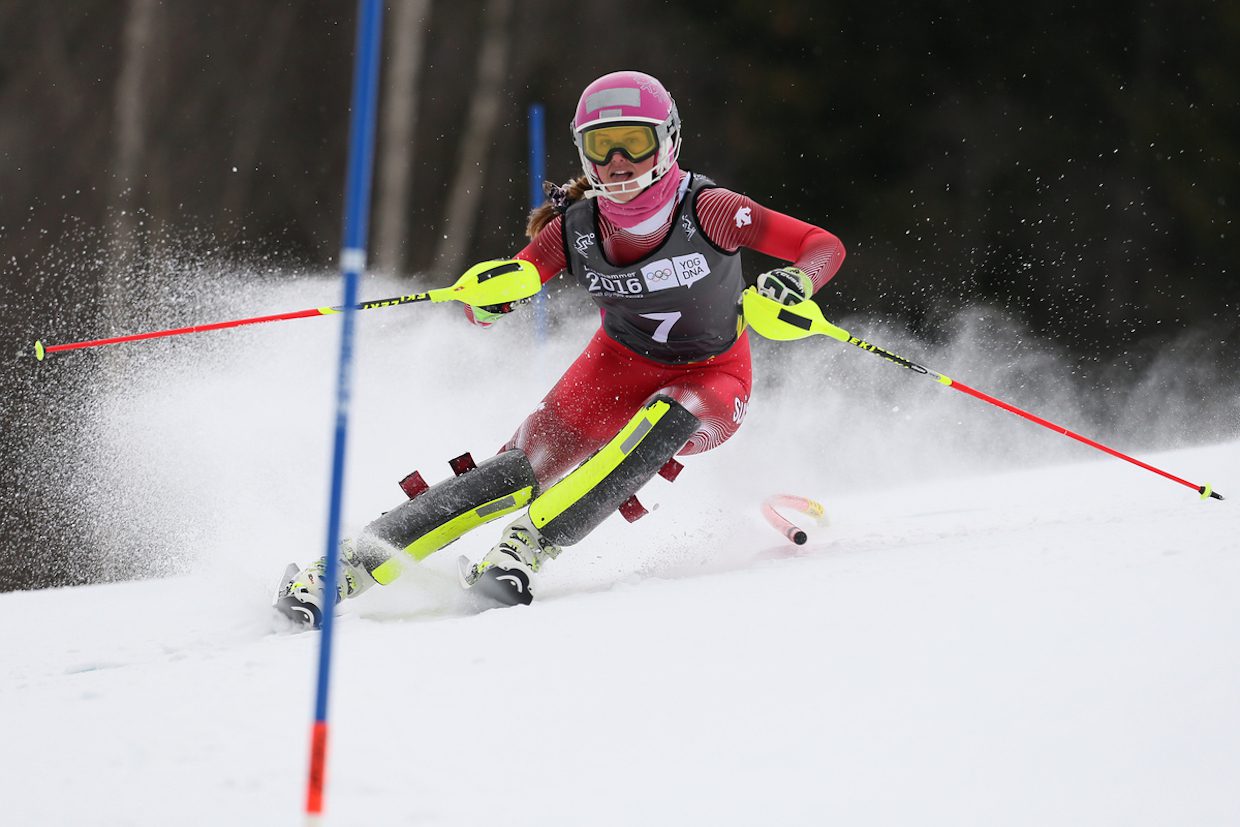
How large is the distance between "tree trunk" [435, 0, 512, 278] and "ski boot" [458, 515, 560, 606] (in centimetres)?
883

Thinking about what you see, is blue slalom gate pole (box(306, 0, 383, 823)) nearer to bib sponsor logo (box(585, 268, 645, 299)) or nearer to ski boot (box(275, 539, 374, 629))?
ski boot (box(275, 539, 374, 629))

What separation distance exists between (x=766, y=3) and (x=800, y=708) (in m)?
10.7

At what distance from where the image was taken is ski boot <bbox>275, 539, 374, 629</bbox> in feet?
8.19

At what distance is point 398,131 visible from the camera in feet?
39.2

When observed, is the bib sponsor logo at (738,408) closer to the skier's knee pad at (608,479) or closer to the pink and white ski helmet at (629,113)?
the skier's knee pad at (608,479)

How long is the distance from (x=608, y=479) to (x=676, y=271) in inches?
23.5

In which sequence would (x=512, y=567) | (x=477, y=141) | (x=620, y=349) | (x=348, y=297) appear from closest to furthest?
(x=348, y=297) < (x=512, y=567) < (x=620, y=349) < (x=477, y=141)

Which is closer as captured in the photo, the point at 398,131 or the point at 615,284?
the point at 615,284

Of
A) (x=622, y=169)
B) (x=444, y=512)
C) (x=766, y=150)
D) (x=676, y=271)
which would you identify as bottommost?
(x=444, y=512)

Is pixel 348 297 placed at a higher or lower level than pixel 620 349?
lower

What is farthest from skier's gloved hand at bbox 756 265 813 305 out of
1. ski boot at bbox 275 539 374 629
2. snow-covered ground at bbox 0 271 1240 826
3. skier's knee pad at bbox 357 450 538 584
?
ski boot at bbox 275 539 374 629

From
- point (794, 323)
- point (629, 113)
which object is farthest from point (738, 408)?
point (629, 113)

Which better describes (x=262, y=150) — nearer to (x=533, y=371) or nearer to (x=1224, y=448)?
(x=533, y=371)

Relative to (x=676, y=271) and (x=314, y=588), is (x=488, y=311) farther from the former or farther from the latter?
(x=314, y=588)
